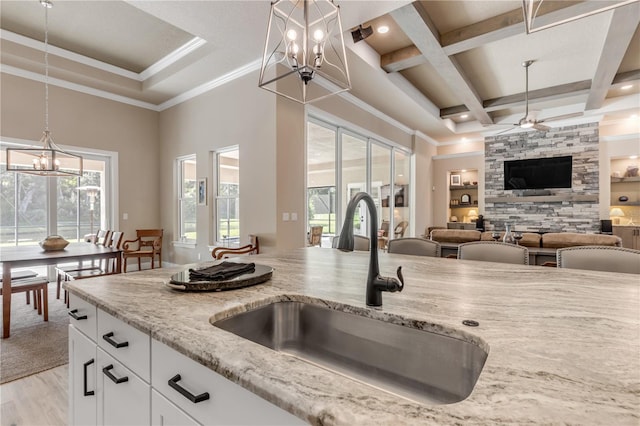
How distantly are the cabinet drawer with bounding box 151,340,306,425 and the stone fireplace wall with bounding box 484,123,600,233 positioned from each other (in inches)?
337

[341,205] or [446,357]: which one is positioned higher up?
[341,205]

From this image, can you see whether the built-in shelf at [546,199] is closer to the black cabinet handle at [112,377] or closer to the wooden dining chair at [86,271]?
the wooden dining chair at [86,271]

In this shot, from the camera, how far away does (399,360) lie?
1012 mm

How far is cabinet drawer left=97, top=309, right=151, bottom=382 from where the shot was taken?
938 mm

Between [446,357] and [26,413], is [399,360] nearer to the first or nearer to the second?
[446,357]

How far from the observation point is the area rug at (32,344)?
2391 millimetres

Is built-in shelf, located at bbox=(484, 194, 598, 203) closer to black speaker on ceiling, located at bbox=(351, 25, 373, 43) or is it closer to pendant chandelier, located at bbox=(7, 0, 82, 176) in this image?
black speaker on ceiling, located at bbox=(351, 25, 373, 43)

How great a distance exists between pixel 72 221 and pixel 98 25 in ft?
10.5

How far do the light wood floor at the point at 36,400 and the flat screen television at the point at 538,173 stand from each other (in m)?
8.78

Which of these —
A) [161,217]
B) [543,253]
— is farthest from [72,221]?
[543,253]

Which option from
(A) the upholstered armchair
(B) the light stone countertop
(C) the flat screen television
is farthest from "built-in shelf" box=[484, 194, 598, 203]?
(B) the light stone countertop

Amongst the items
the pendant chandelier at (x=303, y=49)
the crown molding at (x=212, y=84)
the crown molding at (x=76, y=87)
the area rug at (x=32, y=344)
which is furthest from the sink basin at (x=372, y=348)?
the crown molding at (x=76, y=87)

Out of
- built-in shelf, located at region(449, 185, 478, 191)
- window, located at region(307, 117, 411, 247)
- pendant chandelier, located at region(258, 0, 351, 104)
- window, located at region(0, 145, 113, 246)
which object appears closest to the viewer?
pendant chandelier, located at region(258, 0, 351, 104)

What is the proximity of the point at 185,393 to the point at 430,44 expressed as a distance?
4.23 meters
